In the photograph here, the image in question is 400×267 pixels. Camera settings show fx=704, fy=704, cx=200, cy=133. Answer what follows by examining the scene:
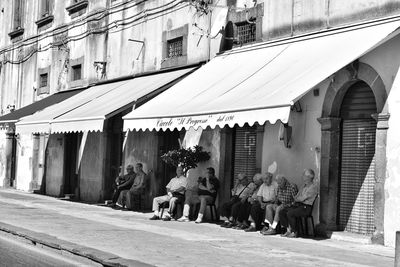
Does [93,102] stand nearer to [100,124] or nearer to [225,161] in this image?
[100,124]

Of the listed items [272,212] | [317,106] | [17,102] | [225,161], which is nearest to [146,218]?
[225,161]

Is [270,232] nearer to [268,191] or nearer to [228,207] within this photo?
[268,191]

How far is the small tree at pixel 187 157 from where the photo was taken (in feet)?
54.4

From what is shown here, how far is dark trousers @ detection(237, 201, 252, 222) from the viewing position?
47.4 ft

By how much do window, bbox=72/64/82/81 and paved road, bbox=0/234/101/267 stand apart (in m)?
13.5

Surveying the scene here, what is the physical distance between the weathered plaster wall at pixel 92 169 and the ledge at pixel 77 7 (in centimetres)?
457

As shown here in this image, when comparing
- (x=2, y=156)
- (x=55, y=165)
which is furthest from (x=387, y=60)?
(x=2, y=156)

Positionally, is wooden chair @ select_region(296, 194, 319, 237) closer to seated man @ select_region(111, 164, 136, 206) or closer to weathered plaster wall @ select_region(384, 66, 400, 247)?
weathered plaster wall @ select_region(384, 66, 400, 247)

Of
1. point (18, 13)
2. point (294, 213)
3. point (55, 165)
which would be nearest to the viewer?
point (294, 213)

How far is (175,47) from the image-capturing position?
19062mm

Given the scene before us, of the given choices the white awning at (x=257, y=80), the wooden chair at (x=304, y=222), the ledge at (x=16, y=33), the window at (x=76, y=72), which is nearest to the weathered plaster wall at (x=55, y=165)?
the window at (x=76, y=72)

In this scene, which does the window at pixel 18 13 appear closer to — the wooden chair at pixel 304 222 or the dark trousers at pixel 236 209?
the dark trousers at pixel 236 209

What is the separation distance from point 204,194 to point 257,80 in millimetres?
3316

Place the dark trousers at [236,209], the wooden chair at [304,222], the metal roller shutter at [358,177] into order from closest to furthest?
1. the metal roller shutter at [358,177]
2. the wooden chair at [304,222]
3. the dark trousers at [236,209]
